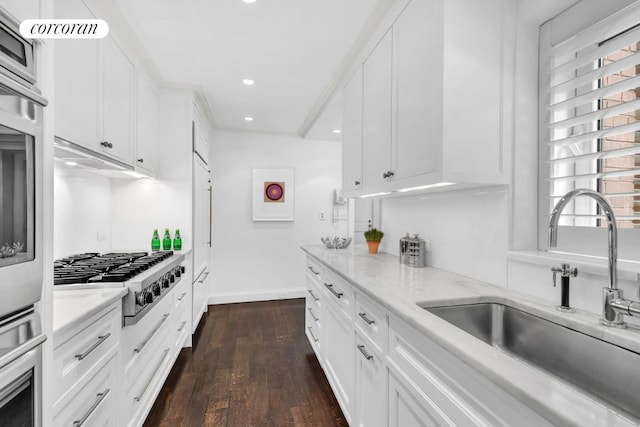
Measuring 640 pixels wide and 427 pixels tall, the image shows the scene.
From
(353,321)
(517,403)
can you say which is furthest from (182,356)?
(517,403)

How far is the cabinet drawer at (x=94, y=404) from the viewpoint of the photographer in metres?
1.07

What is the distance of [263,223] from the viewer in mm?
4391

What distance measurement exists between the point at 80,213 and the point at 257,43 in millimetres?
1819

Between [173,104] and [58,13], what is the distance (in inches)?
57.6

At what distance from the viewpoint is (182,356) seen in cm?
269

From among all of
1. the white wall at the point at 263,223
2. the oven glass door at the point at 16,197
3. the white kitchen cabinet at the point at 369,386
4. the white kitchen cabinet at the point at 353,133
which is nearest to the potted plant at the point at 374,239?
the white kitchen cabinet at the point at 353,133

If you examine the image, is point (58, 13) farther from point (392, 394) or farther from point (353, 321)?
point (392, 394)

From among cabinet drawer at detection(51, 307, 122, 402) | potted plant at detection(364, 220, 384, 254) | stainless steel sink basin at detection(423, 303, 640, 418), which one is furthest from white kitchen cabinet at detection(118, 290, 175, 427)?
potted plant at detection(364, 220, 384, 254)

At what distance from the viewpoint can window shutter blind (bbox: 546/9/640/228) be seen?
3.44 feet

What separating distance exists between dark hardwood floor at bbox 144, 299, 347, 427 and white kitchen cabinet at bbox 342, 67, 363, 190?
1558mm

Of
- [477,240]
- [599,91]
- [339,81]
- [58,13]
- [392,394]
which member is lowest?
[392,394]

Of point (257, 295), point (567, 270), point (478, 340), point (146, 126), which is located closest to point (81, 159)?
point (146, 126)

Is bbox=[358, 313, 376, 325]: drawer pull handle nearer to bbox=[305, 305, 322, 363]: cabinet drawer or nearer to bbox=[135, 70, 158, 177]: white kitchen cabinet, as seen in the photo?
bbox=[305, 305, 322, 363]: cabinet drawer

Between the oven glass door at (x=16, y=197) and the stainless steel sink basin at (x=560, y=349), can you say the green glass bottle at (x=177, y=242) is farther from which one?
the stainless steel sink basin at (x=560, y=349)
